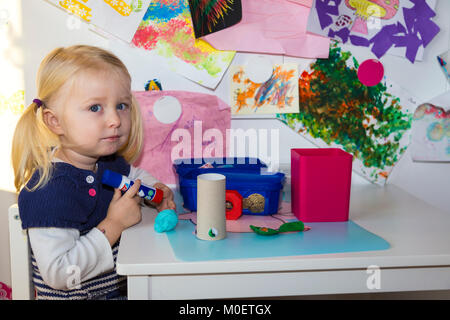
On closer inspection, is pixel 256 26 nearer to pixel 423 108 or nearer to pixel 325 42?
pixel 325 42

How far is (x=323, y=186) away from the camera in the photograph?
3.12ft

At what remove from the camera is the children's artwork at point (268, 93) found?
1277mm

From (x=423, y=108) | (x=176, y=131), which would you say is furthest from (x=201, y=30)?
(x=423, y=108)

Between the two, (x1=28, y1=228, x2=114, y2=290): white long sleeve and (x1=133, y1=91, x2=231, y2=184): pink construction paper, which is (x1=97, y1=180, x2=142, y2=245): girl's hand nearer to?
(x1=28, y1=228, x2=114, y2=290): white long sleeve

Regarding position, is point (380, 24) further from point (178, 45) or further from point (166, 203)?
point (166, 203)

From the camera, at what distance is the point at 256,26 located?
4.10ft

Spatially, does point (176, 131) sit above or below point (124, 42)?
below

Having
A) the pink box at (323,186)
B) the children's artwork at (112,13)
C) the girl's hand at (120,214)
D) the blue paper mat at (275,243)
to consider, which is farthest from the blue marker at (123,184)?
the children's artwork at (112,13)

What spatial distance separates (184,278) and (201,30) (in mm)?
736

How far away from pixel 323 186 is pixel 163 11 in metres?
0.65

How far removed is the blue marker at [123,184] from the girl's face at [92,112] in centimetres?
6

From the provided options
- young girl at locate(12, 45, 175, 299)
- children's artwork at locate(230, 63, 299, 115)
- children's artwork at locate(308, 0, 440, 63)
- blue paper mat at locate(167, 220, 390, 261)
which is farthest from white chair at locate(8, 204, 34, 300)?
children's artwork at locate(308, 0, 440, 63)

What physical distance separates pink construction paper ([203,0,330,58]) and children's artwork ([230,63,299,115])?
2.2 inches
